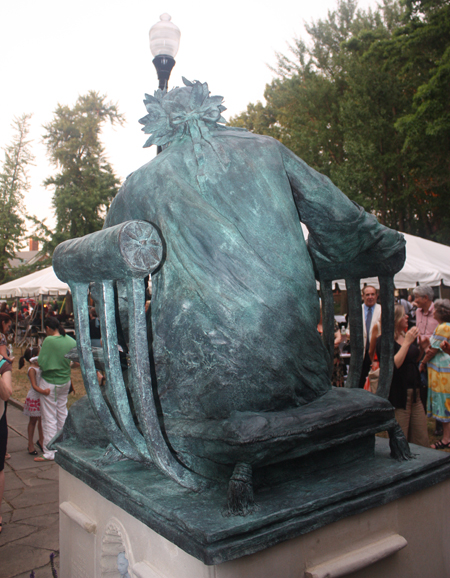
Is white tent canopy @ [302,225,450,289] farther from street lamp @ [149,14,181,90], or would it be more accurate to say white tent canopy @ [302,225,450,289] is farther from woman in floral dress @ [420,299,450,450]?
street lamp @ [149,14,181,90]

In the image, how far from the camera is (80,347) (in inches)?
80.7

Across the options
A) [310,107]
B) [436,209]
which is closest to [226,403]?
[436,209]

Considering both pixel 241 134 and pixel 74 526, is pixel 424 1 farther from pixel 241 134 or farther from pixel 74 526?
pixel 74 526

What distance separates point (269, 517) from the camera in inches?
61.0

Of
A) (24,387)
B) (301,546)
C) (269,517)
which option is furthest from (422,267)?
(24,387)

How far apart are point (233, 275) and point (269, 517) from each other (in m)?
0.83

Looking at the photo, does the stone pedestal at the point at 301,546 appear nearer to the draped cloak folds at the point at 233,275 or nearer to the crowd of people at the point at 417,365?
the draped cloak folds at the point at 233,275

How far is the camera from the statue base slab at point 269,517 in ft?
5.02

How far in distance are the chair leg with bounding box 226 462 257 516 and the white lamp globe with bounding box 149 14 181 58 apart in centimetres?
417

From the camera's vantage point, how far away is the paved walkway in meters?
3.86

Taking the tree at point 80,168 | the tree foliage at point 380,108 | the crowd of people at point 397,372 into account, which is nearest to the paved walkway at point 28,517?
the crowd of people at point 397,372

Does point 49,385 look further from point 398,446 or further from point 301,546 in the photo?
point 301,546

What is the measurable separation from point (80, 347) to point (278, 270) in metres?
0.85

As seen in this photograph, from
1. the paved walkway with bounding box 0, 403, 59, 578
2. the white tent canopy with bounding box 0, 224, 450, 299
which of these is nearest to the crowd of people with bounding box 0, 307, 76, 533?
the paved walkway with bounding box 0, 403, 59, 578
